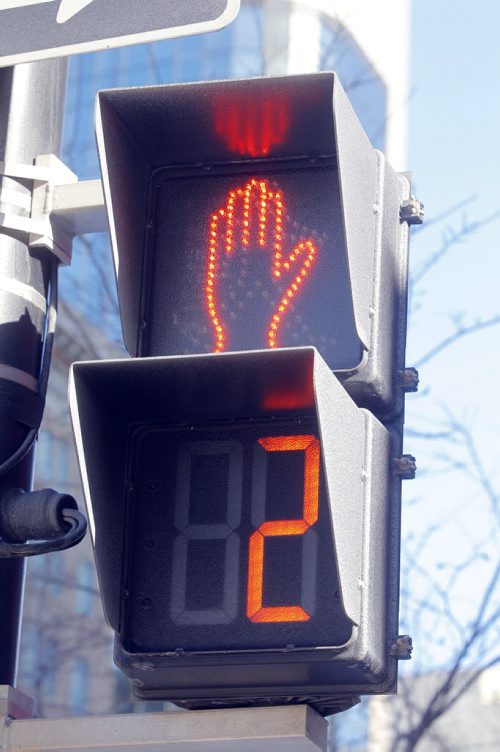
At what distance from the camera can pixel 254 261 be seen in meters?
3.57

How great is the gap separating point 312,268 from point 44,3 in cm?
83

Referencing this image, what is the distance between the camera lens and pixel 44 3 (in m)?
3.29

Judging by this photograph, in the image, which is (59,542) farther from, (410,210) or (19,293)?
(410,210)

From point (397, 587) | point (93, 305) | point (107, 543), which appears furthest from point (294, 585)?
point (93, 305)

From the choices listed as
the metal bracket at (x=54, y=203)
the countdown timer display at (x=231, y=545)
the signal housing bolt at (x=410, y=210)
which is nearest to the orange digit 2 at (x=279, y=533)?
the countdown timer display at (x=231, y=545)

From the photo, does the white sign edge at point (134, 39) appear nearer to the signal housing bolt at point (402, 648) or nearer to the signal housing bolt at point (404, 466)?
the signal housing bolt at point (404, 466)

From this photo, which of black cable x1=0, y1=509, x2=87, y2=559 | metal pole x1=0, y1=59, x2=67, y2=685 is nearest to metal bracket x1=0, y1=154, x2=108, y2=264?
metal pole x1=0, y1=59, x2=67, y2=685

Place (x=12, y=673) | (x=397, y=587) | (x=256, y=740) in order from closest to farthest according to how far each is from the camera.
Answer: (x=256, y=740) → (x=397, y=587) → (x=12, y=673)

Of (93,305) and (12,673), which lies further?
(93,305)

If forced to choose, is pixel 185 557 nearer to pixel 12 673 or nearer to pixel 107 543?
pixel 107 543

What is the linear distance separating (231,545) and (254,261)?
0.68 metres

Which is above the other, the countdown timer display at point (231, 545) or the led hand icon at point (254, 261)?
the led hand icon at point (254, 261)

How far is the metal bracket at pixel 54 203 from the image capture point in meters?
3.73

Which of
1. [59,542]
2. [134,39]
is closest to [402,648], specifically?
[59,542]
